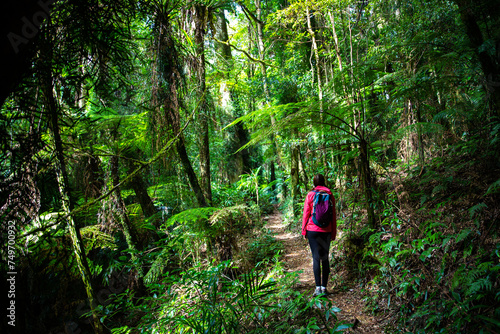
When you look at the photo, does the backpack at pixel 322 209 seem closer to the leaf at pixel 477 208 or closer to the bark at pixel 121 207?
the leaf at pixel 477 208

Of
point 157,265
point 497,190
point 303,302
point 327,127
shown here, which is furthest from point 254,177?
point 497,190

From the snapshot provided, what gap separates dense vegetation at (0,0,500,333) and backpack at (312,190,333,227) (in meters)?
0.63

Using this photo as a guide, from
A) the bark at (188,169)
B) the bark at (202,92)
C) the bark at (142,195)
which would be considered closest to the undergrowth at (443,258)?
the bark at (188,169)

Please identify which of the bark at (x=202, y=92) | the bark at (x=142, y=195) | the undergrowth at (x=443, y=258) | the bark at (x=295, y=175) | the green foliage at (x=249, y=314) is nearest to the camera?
the undergrowth at (x=443, y=258)

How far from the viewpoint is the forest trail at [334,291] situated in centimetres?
277

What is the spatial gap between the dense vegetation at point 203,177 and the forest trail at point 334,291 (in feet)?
0.53

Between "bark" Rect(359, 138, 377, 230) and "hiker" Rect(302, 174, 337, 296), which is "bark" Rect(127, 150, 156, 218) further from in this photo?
"bark" Rect(359, 138, 377, 230)

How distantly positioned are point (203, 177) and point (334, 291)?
3.24 meters

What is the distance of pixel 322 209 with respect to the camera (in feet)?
11.2

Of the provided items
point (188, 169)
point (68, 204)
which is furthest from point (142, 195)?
point (68, 204)

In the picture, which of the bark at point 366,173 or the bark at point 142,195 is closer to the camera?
the bark at point 366,173

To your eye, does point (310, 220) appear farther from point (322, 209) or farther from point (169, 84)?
point (169, 84)

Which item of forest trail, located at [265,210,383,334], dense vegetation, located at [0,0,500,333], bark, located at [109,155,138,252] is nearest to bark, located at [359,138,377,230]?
dense vegetation, located at [0,0,500,333]

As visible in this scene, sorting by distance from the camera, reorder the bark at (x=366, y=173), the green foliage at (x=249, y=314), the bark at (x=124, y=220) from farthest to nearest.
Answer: the bark at (x=124, y=220)
the bark at (x=366, y=173)
the green foliage at (x=249, y=314)
